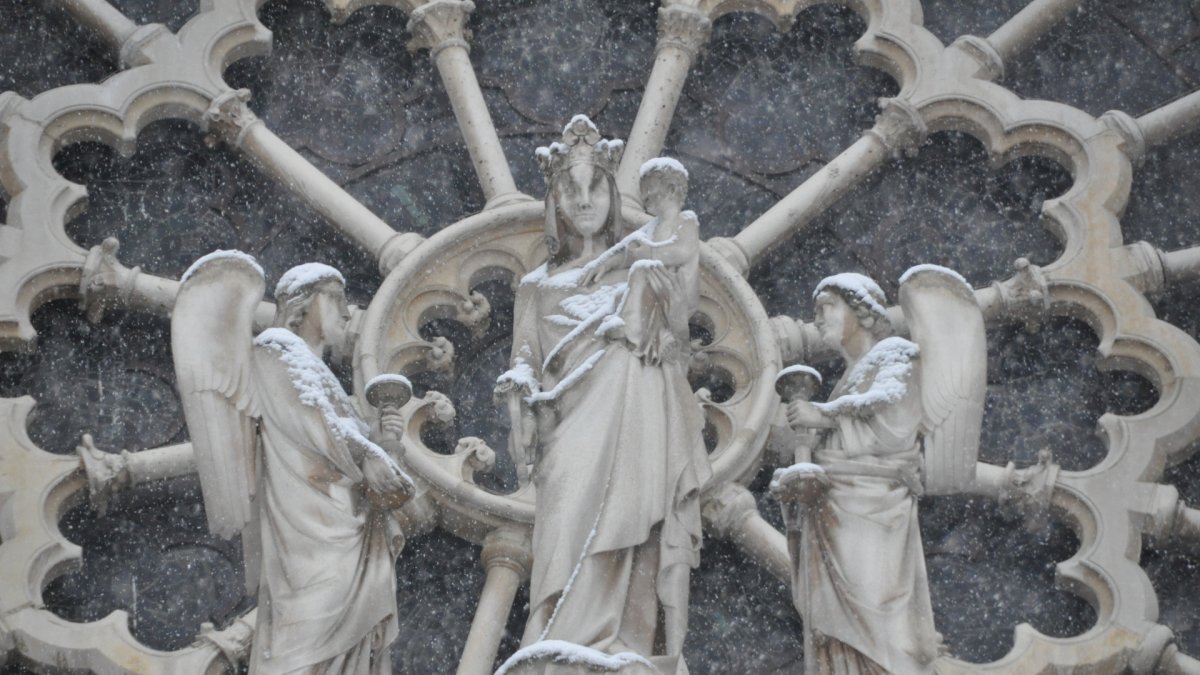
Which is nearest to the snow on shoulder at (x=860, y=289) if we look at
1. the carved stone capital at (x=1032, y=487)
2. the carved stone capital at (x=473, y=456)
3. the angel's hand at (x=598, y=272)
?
the angel's hand at (x=598, y=272)

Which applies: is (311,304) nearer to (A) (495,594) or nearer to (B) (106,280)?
(A) (495,594)

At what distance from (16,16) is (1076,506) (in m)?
5.58

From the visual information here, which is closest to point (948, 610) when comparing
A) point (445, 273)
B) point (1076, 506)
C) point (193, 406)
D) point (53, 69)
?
point (1076, 506)

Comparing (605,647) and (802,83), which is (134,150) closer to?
(802,83)

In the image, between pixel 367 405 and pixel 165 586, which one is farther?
pixel 165 586

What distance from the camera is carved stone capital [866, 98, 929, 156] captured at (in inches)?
685

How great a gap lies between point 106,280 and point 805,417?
4.18 metres

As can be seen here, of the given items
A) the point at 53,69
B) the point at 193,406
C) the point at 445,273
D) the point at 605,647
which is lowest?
the point at 605,647

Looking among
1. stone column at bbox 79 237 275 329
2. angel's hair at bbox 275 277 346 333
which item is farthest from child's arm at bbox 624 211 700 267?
stone column at bbox 79 237 275 329

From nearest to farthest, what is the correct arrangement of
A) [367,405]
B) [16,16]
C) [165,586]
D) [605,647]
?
[605,647] → [367,405] → [165,586] → [16,16]

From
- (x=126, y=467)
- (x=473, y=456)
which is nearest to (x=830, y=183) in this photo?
(x=473, y=456)

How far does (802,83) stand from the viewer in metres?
18.0

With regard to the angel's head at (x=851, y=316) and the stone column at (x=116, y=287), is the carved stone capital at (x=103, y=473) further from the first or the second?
the angel's head at (x=851, y=316)

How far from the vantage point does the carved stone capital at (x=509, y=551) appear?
51.3 ft
